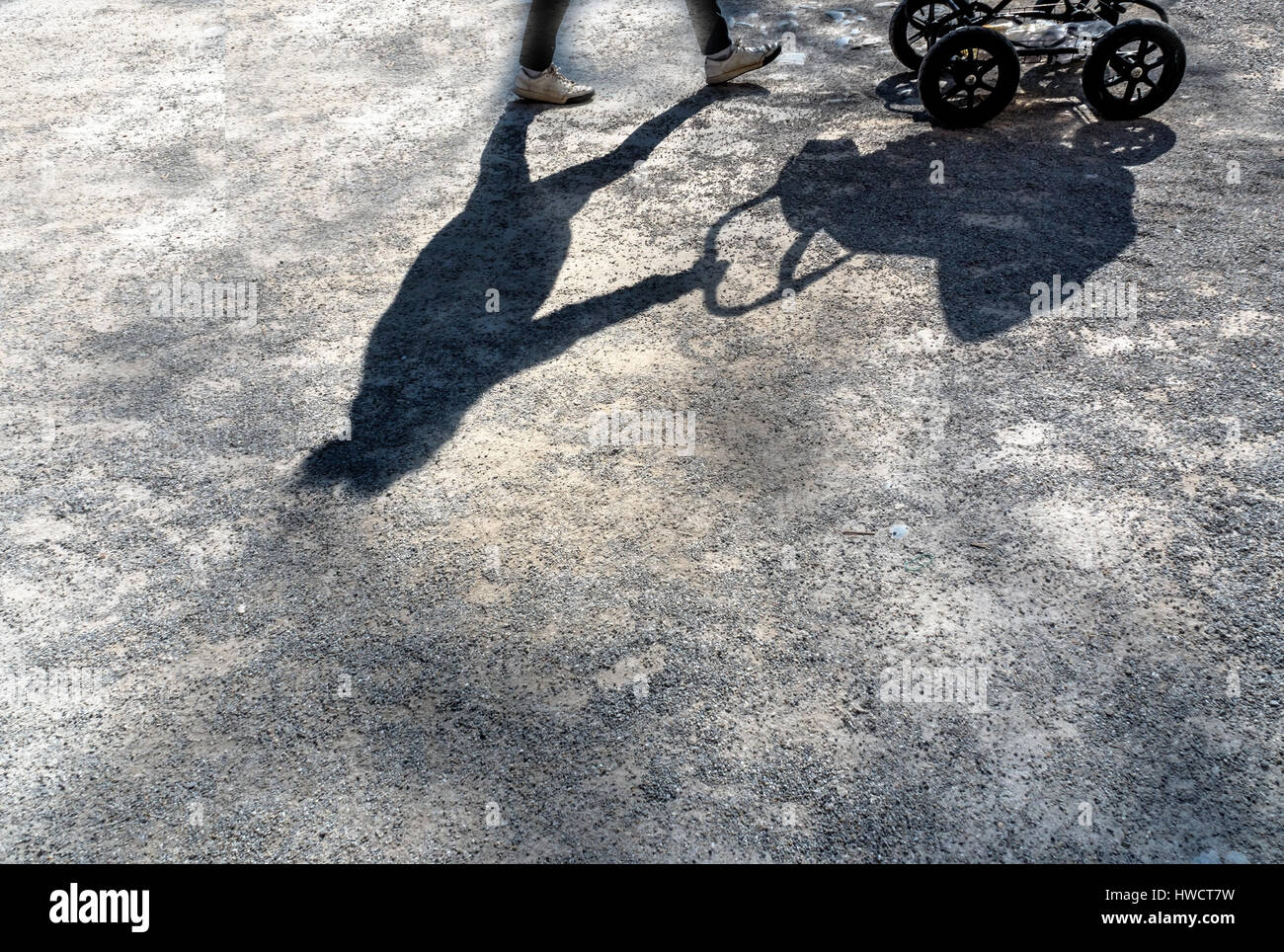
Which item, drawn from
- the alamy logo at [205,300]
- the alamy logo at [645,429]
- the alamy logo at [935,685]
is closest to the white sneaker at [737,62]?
the alamy logo at [205,300]

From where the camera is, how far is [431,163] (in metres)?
7.88

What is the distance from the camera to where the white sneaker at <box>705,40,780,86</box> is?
8.48 m

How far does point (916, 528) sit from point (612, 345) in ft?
6.85

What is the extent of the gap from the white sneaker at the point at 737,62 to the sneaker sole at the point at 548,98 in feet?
3.28

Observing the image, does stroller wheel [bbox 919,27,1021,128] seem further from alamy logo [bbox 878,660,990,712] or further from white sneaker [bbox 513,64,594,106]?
alamy logo [bbox 878,660,990,712]

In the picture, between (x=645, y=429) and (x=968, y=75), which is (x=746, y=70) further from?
(x=645, y=429)

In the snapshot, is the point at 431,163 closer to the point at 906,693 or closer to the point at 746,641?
the point at 746,641

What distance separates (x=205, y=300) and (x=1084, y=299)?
523cm

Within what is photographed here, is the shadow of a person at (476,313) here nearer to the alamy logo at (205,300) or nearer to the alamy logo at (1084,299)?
the alamy logo at (205,300)
